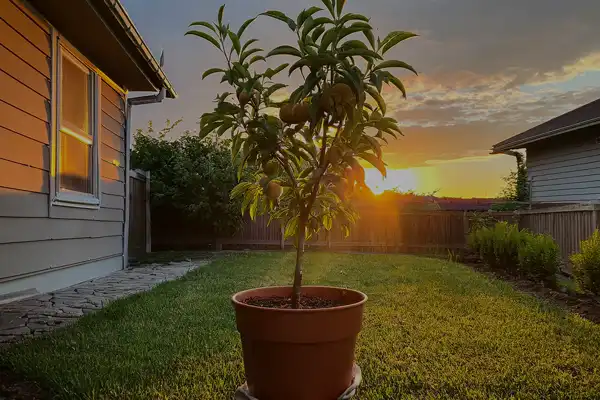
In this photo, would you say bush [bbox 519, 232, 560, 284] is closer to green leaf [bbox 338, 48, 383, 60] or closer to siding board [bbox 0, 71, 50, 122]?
green leaf [bbox 338, 48, 383, 60]

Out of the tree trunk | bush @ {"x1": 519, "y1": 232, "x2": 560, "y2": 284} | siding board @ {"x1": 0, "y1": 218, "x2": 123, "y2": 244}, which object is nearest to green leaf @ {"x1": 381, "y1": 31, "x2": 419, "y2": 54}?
the tree trunk

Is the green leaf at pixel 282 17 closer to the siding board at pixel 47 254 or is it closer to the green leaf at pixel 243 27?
the green leaf at pixel 243 27

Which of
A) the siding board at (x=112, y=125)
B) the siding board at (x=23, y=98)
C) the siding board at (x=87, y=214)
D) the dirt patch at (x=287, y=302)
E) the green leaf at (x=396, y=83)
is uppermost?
the siding board at (x=112, y=125)

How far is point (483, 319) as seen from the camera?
3.46m

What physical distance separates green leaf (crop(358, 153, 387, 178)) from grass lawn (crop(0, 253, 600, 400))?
972 millimetres

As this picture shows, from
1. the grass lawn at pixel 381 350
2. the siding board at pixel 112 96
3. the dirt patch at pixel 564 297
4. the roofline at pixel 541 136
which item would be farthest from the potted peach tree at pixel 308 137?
the roofline at pixel 541 136

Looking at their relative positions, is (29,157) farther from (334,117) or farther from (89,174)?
(334,117)

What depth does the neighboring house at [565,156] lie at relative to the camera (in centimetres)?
1091

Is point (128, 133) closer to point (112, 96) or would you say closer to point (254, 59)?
point (112, 96)

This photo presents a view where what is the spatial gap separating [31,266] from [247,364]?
3.04m

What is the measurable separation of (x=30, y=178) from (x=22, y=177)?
12 centimetres

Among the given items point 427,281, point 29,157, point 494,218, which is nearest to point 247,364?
point 29,157

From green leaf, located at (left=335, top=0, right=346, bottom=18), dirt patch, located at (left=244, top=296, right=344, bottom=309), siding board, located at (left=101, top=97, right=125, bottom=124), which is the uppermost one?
siding board, located at (left=101, top=97, right=125, bottom=124)

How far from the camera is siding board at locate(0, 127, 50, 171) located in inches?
138
